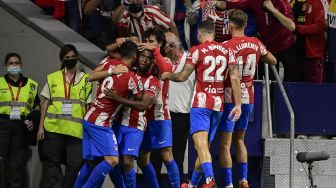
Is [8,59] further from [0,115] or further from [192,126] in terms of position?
[192,126]

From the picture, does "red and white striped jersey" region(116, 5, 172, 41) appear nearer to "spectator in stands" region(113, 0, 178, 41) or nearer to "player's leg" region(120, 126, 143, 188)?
"spectator in stands" region(113, 0, 178, 41)

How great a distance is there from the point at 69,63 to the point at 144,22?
62.6 inches

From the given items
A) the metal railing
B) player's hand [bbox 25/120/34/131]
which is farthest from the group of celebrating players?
player's hand [bbox 25/120/34/131]

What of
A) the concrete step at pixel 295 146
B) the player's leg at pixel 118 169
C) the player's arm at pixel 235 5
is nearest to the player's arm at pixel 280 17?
the player's arm at pixel 235 5

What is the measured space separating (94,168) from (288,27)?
12.4 feet

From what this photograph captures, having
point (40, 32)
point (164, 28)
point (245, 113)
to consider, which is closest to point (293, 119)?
point (245, 113)

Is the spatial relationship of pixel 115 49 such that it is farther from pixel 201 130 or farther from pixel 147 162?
pixel 201 130

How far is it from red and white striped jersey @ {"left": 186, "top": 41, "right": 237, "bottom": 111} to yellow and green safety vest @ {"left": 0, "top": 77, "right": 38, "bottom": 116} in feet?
9.51

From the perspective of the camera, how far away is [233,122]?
17234 millimetres

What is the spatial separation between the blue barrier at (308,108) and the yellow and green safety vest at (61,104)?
9.66 ft

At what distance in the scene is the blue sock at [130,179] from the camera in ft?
56.6

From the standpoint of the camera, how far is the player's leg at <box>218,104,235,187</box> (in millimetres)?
17281

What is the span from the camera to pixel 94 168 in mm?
16953

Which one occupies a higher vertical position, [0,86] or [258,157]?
[0,86]
